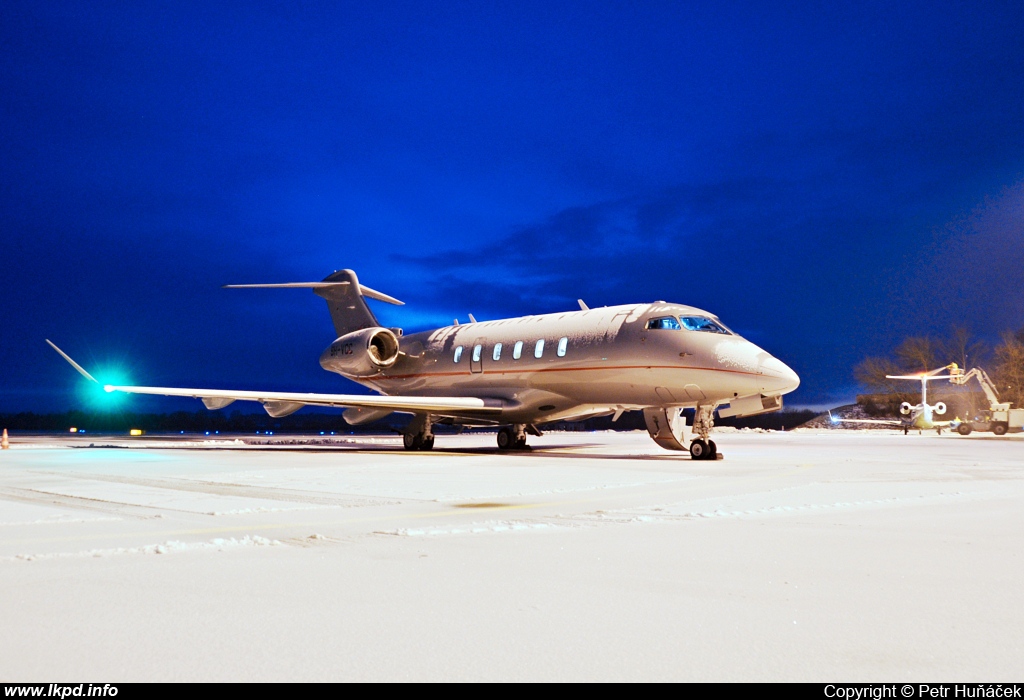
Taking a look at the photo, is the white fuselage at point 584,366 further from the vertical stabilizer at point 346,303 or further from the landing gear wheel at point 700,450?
the vertical stabilizer at point 346,303

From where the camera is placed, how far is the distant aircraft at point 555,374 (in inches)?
619

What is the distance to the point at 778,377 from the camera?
601 inches

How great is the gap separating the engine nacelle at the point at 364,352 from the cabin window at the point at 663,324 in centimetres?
961

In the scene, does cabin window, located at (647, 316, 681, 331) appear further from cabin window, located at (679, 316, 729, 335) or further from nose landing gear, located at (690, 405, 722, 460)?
nose landing gear, located at (690, 405, 722, 460)

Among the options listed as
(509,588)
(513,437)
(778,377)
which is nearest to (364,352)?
(513,437)

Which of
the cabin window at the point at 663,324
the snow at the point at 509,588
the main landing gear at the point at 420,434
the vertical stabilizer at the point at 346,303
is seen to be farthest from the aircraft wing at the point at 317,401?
the snow at the point at 509,588

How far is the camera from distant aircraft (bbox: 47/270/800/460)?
15.7 m

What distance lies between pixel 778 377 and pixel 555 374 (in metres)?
→ 5.43

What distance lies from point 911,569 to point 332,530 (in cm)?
368

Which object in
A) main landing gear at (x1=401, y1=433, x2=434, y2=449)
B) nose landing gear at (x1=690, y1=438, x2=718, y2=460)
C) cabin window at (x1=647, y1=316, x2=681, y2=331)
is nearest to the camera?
nose landing gear at (x1=690, y1=438, x2=718, y2=460)

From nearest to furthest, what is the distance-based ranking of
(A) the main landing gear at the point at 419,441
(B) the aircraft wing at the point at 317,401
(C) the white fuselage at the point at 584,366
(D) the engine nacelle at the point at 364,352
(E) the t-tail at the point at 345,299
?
(C) the white fuselage at the point at 584,366
(B) the aircraft wing at the point at 317,401
(A) the main landing gear at the point at 419,441
(D) the engine nacelle at the point at 364,352
(E) the t-tail at the point at 345,299

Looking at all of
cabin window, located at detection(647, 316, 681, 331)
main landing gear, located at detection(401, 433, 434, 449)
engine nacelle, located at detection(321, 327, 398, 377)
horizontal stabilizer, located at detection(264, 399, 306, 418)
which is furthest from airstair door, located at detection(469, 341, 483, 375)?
cabin window, located at detection(647, 316, 681, 331)

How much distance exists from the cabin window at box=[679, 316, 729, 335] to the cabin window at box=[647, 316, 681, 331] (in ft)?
0.56
